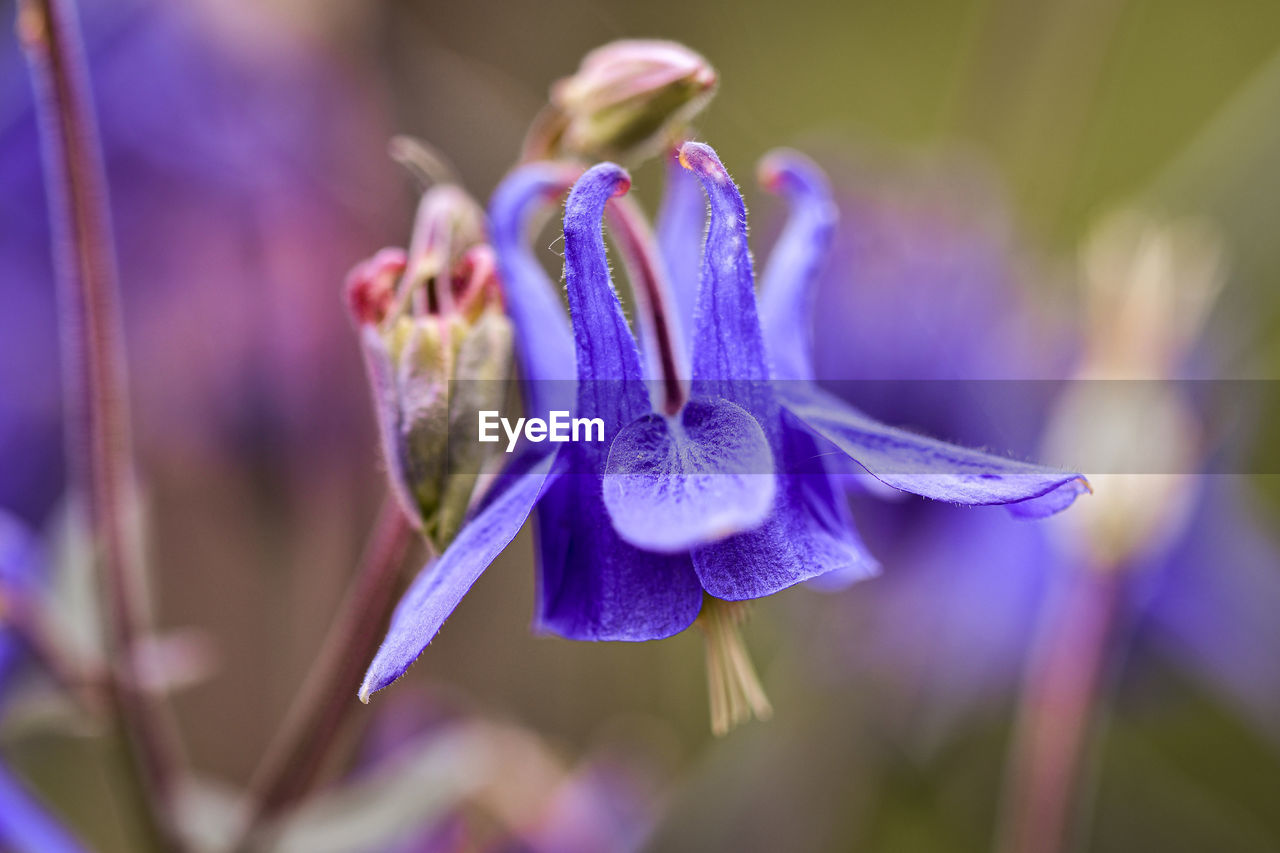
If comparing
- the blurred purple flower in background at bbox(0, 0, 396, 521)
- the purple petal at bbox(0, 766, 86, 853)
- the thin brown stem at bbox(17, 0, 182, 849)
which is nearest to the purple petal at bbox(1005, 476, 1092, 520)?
the thin brown stem at bbox(17, 0, 182, 849)

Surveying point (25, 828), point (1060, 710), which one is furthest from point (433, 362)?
point (1060, 710)

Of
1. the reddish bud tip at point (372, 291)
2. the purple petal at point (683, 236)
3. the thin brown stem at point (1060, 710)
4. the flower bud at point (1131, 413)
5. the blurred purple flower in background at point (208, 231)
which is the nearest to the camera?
the reddish bud tip at point (372, 291)

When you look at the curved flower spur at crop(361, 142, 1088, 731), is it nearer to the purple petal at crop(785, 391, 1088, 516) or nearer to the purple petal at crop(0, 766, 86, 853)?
the purple petal at crop(785, 391, 1088, 516)

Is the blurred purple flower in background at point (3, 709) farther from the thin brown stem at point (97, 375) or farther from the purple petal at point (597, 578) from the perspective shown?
the purple petal at point (597, 578)

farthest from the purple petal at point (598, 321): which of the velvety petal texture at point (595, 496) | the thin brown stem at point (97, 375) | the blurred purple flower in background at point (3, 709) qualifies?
the blurred purple flower in background at point (3, 709)

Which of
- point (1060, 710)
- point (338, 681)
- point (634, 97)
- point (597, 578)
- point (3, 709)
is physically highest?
point (634, 97)

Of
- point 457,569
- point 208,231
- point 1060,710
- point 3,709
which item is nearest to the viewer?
point 457,569

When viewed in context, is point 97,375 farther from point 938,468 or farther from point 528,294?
point 938,468
